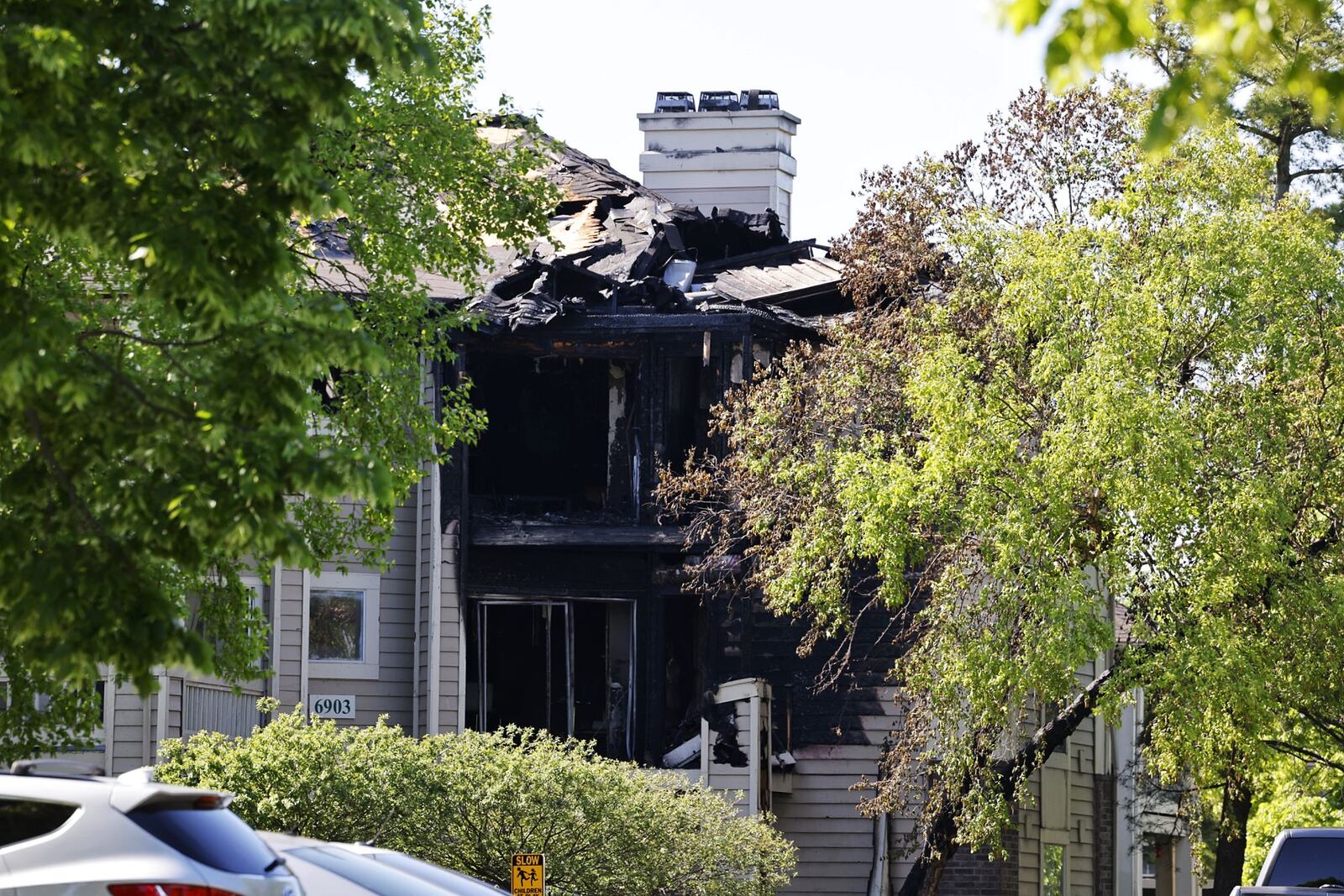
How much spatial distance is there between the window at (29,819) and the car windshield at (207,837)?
1.02 ft

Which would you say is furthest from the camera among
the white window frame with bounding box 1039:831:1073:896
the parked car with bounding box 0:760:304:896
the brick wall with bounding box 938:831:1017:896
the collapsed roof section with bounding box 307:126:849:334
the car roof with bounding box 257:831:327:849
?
the white window frame with bounding box 1039:831:1073:896

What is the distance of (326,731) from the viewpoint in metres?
16.5

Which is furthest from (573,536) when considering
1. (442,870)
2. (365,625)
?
(442,870)

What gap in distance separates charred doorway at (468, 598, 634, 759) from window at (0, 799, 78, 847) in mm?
18467

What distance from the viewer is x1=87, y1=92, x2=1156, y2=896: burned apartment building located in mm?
24984

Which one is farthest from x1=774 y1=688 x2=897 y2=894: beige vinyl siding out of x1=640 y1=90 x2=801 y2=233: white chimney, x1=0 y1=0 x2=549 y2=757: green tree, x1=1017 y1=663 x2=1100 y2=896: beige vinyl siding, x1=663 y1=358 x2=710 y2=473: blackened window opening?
x1=0 y1=0 x2=549 y2=757: green tree

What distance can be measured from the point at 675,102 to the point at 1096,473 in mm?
15803

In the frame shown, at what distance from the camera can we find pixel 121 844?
7.68 meters

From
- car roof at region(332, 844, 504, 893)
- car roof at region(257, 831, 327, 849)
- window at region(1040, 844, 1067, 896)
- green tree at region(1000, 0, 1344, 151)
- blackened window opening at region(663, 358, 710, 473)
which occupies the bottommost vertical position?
window at region(1040, 844, 1067, 896)

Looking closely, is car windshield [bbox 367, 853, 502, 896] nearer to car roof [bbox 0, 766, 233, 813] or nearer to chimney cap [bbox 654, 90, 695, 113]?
car roof [bbox 0, 766, 233, 813]

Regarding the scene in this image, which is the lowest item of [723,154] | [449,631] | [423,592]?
[449,631]

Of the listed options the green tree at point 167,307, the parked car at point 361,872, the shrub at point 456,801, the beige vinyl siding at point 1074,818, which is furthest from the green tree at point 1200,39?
the beige vinyl siding at point 1074,818

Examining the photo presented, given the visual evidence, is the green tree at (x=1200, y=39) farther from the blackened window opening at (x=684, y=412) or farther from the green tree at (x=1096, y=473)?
the blackened window opening at (x=684, y=412)

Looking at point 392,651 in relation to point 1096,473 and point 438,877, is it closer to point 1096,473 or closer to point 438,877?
point 1096,473
